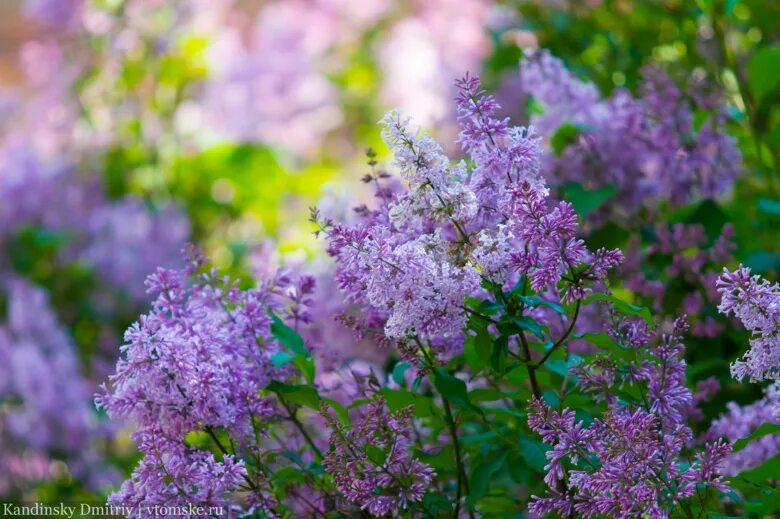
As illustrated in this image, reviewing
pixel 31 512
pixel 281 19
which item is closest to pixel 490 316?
pixel 31 512

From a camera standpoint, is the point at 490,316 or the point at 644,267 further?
the point at 644,267

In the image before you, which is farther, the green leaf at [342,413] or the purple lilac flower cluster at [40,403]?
the purple lilac flower cluster at [40,403]

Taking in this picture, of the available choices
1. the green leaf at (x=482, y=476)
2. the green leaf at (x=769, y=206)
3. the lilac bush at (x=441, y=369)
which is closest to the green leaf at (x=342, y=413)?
the lilac bush at (x=441, y=369)

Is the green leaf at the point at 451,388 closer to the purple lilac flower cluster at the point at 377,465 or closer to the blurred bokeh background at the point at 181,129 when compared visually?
the purple lilac flower cluster at the point at 377,465

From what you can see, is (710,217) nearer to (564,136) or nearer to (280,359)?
(564,136)

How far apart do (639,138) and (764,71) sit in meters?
0.18

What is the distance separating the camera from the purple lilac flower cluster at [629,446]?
64 centimetres

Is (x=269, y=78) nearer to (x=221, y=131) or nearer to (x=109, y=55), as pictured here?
(x=221, y=131)

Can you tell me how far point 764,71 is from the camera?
1203 millimetres

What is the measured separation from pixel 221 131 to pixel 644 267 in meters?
1.61

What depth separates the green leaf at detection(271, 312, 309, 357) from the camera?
2.76ft

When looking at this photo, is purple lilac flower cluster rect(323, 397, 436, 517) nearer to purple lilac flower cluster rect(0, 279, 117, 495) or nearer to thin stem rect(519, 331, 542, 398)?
thin stem rect(519, 331, 542, 398)

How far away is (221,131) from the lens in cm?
257

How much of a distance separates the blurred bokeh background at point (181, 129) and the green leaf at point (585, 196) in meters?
0.40
